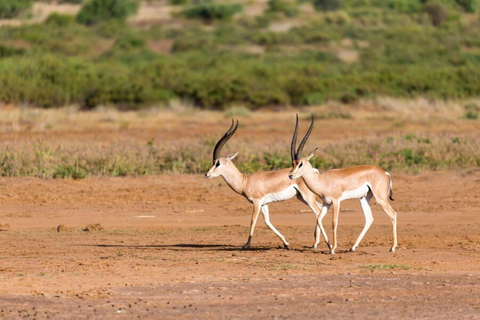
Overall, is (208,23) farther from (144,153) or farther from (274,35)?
(144,153)

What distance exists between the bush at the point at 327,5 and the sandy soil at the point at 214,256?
6463cm

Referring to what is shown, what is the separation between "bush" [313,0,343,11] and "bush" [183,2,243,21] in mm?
8666

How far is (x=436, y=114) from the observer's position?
1436 inches

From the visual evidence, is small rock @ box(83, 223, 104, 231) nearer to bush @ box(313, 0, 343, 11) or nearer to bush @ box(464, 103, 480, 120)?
bush @ box(464, 103, 480, 120)

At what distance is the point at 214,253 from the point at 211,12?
6674 centimetres

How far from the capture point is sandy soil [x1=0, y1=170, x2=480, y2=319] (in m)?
8.75

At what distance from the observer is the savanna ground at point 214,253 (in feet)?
28.8

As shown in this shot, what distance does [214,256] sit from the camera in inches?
474

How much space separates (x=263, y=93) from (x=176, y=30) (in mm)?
29017

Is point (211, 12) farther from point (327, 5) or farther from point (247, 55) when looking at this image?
point (247, 55)

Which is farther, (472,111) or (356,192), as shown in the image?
(472,111)

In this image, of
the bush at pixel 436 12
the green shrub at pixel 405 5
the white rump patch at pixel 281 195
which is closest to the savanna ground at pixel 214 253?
the white rump patch at pixel 281 195

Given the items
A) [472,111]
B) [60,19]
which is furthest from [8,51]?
[60,19]

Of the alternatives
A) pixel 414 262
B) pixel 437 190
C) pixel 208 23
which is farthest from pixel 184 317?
pixel 208 23
